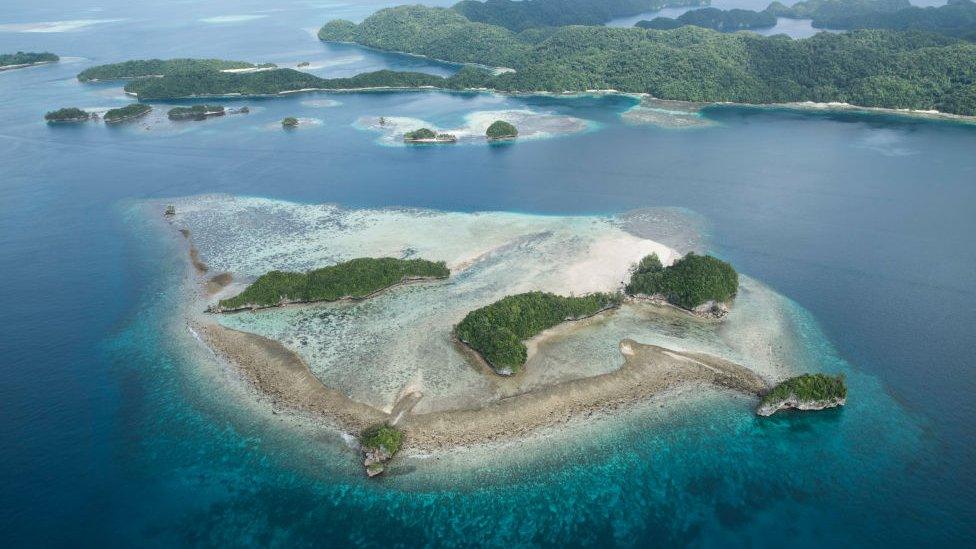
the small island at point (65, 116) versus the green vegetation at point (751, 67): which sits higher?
the green vegetation at point (751, 67)

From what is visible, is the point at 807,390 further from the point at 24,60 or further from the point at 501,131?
the point at 24,60

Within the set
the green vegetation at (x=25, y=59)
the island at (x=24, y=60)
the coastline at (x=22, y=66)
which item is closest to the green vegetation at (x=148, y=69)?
the coastline at (x=22, y=66)

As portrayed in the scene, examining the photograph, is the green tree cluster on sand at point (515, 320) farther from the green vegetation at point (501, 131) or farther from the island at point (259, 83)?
the island at point (259, 83)

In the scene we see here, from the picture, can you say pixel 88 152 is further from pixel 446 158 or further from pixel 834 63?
pixel 834 63

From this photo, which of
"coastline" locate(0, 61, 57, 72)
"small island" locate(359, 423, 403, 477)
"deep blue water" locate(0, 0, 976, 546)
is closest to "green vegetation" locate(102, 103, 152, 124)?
"deep blue water" locate(0, 0, 976, 546)

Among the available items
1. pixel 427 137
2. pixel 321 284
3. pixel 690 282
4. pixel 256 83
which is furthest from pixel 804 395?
→ pixel 256 83
